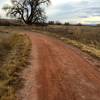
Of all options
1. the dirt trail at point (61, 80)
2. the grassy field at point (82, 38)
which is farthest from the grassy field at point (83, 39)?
the dirt trail at point (61, 80)

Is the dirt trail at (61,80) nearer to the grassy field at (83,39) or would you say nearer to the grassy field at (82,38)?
the grassy field at (82,38)

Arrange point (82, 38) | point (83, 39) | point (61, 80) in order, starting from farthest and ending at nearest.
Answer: point (82, 38) → point (83, 39) → point (61, 80)

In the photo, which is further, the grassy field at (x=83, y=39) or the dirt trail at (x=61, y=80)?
the grassy field at (x=83, y=39)

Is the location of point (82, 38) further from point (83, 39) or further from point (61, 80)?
point (61, 80)

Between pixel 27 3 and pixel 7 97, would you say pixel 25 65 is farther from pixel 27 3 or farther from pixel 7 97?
pixel 27 3

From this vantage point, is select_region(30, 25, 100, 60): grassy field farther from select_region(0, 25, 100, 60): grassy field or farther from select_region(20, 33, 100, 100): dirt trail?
select_region(20, 33, 100, 100): dirt trail

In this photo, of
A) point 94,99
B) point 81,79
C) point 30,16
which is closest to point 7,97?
point 94,99

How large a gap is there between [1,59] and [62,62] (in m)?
3.70

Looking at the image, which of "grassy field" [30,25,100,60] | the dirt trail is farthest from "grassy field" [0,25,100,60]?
the dirt trail

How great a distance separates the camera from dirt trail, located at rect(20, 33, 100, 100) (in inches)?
304

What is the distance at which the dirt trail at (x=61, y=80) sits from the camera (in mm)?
7719

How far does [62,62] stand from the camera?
41.6ft

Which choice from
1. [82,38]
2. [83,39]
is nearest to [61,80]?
[83,39]

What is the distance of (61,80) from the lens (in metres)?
9.31
